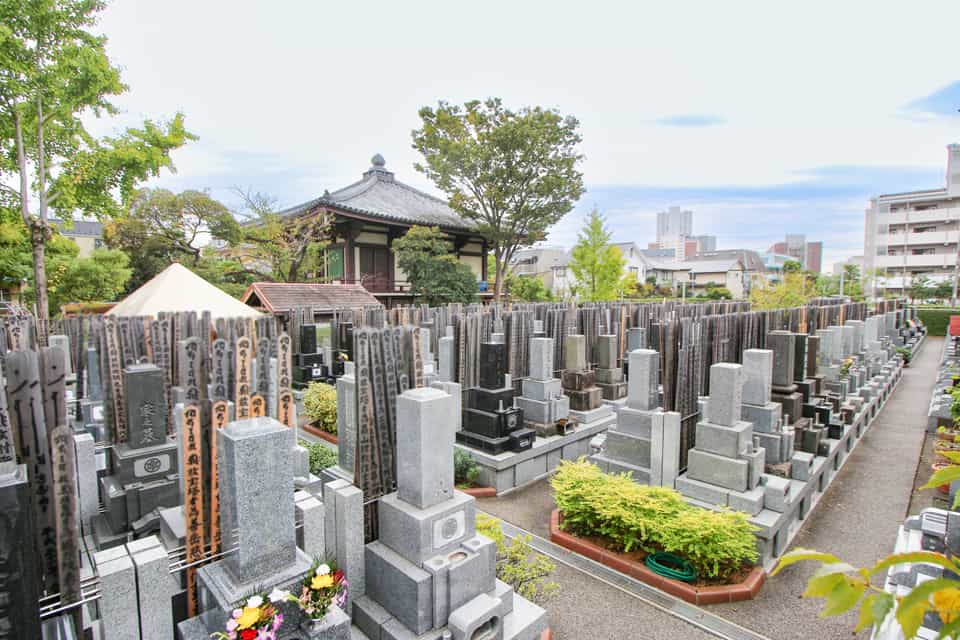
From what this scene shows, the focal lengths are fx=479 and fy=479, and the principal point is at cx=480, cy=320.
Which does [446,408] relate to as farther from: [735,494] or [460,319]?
[460,319]

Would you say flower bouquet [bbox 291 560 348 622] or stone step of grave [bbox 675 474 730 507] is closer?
flower bouquet [bbox 291 560 348 622]

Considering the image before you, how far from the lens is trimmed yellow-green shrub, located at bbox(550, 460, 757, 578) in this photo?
5.09 metres

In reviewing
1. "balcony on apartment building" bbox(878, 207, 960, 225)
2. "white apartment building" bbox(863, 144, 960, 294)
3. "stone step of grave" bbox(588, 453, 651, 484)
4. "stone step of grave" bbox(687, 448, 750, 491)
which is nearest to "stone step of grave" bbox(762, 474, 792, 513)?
"stone step of grave" bbox(687, 448, 750, 491)

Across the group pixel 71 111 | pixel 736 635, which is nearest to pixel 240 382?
pixel 736 635


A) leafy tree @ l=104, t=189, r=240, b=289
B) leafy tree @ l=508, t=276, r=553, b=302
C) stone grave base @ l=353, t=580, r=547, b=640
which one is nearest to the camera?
stone grave base @ l=353, t=580, r=547, b=640

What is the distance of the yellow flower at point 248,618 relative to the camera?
113 inches

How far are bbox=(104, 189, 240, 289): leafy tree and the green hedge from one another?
41.8 m

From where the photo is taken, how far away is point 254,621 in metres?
2.92

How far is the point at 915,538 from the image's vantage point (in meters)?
5.09

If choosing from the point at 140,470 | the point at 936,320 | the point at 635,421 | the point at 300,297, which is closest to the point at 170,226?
the point at 300,297

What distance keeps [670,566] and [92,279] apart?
Result: 23.2m

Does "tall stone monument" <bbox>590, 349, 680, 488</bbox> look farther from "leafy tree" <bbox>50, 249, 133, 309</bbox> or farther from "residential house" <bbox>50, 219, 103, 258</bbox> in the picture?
"residential house" <bbox>50, 219, 103, 258</bbox>

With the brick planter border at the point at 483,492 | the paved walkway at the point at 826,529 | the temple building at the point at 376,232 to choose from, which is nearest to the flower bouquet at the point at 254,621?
the paved walkway at the point at 826,529

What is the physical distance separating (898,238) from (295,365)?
58.1 m
